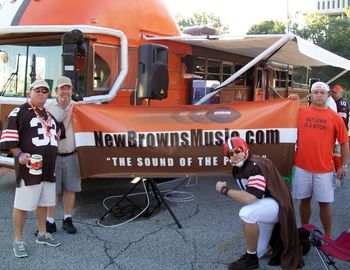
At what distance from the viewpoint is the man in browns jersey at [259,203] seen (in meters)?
4.12

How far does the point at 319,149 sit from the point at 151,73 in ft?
7.83

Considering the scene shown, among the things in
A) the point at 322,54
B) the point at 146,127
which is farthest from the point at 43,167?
the point at 322,54

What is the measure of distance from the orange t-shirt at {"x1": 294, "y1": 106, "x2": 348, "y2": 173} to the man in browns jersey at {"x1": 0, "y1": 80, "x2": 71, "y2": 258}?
8.63ft

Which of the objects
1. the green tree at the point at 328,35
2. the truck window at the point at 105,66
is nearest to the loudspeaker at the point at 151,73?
the truck window at the point at 105,66

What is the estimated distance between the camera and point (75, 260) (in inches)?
179

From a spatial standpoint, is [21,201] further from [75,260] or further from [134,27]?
[134,27]

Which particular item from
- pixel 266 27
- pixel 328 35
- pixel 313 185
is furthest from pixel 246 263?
pixel 266 27

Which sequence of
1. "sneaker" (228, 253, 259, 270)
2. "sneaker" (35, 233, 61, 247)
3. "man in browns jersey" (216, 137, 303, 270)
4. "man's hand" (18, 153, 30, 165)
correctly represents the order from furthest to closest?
"sneaker" (35, 233, 61, 247) → "man's hand" (18, 153, 30, 165) → "sneaker" (228, 253, 259, 270) → "man in browns jersey" (216, 137, 303, 270)

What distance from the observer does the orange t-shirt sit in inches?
184

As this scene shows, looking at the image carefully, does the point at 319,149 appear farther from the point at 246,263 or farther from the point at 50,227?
the point at 50,227

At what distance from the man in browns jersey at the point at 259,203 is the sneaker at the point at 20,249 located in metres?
2.08

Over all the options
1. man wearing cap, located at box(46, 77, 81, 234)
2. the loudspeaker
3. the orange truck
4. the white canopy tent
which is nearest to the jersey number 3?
man wearing cap, located at box(46, 77, 81, 234)

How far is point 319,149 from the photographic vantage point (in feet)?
15.3

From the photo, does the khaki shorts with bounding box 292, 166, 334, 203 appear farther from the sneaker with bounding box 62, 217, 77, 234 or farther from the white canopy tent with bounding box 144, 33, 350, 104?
the sneaker with bounding box 62, 217, 77, 234
